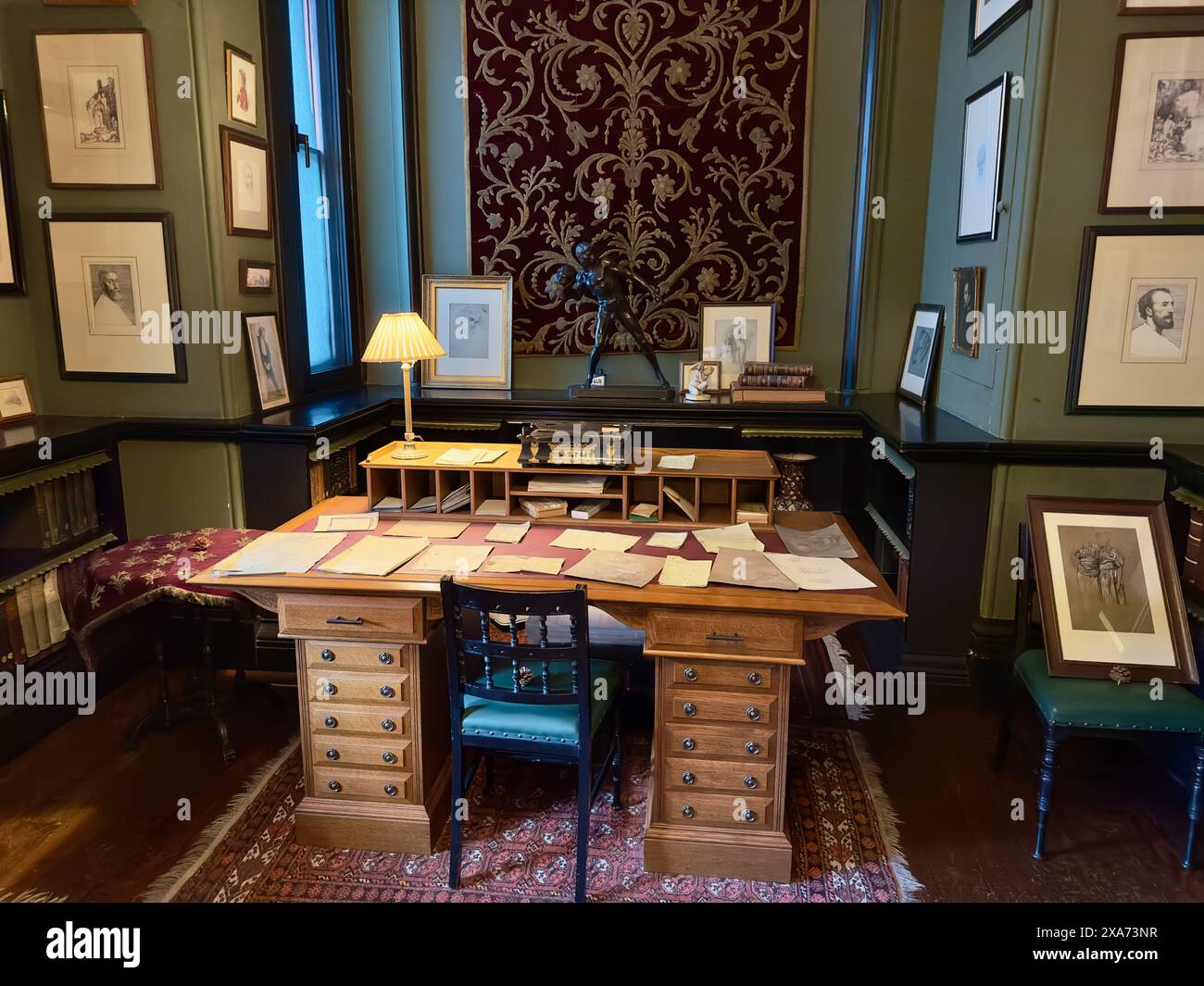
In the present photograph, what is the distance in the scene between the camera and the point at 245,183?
12.6 ft

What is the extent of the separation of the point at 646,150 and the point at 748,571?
299 cm

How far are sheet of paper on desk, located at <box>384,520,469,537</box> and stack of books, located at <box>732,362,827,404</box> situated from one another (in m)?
2.03

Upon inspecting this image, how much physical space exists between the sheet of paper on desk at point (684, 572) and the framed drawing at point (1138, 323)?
172 centimetres

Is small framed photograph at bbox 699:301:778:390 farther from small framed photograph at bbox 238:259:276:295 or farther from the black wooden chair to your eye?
the black wooden chair

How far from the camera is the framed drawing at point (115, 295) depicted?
12.0 ft

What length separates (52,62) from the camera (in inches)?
139

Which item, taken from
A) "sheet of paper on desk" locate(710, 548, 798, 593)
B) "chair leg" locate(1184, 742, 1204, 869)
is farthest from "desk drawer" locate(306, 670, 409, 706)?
"chair leg" locate(1184, 742, 1204, 869)

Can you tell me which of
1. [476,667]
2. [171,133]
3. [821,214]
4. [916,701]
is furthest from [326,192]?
[916,701]

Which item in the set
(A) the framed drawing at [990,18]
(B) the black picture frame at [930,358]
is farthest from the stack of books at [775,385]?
(A) the framed drawing at [990,18]

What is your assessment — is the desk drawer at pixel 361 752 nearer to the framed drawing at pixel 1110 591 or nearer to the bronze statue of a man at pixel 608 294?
the framed drawing at pixel 1110 591

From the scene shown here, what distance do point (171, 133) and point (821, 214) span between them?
3.18 m

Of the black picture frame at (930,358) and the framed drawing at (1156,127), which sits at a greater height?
the framed drawing at (1156,127)

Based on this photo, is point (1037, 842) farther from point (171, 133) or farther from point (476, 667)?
point (171, 133)

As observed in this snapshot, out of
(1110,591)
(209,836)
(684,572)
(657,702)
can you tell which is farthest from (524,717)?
(1110,591)
